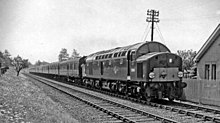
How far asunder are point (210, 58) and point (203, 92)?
4420mm

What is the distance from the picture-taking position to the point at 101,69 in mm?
21938

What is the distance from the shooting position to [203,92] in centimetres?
1625

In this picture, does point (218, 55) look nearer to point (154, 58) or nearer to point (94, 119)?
point (154, 58)

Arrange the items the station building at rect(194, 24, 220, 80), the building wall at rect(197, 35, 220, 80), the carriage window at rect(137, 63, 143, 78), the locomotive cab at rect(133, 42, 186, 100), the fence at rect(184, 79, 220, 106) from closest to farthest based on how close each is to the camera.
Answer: the locomotive cab at rect(133, 42, 186, 100) < the carriage window at rect(137, 63, 143, 78) < the fence at rect(184, 79, 220, 106) < the building wall at rect(197, 35, 220, 80) < the station building at rect(194, 24, 220, 80)

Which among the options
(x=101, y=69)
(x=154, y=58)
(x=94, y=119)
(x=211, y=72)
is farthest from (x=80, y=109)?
(x=211, y=72)

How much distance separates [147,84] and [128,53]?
9.51 feet

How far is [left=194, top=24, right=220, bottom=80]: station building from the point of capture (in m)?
18.9

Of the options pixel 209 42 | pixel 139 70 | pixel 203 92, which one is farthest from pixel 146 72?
pixel 209 42

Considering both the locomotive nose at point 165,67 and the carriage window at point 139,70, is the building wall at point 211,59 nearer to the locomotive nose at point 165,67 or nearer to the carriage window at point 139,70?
the locomotive nose at point 165,67

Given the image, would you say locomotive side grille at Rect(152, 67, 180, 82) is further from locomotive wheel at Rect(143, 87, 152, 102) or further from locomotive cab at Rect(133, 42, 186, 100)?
locomotive wheel at Rect(143, 87, 152, 102)

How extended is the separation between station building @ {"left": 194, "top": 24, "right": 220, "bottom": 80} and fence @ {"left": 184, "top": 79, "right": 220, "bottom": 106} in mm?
2683

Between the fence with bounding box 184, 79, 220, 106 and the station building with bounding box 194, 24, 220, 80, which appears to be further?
the station building with bounding box 194, 24, 220, 80

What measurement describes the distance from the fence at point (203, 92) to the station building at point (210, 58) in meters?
2.68

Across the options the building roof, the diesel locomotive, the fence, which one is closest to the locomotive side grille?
the diesel locomotive
